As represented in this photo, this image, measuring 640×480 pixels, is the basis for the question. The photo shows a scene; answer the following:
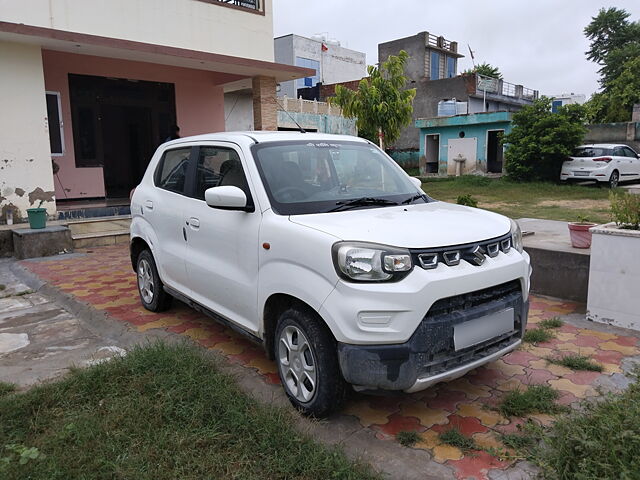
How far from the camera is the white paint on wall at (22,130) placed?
8.65m

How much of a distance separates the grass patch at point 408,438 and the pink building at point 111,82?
342 inches

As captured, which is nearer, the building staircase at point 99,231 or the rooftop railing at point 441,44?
the building staircase at point 99,231

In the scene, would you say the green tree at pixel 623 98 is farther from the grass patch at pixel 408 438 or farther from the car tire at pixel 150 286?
the grass patch at pixel 408 438

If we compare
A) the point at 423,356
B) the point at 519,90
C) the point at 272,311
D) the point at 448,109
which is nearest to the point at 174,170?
the point at 272,311

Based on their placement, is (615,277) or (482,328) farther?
(615,277)

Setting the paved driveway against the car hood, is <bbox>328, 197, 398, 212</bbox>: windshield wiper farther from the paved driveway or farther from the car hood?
the paved driveway

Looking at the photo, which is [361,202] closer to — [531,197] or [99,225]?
[99,225]

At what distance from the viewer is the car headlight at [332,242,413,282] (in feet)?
8.72

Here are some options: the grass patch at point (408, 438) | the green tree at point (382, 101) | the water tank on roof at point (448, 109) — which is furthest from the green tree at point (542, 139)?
the grass patch at point (408, 438)

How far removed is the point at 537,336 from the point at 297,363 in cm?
232

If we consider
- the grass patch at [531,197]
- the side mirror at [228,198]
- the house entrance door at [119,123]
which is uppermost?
the house entrance door at [119,123]

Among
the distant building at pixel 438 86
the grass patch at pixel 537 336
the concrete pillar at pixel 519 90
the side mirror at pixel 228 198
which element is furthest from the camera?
the concrete pillar at pixel 519 90

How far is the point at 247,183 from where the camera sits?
3502 millimetres

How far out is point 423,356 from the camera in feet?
8.78
